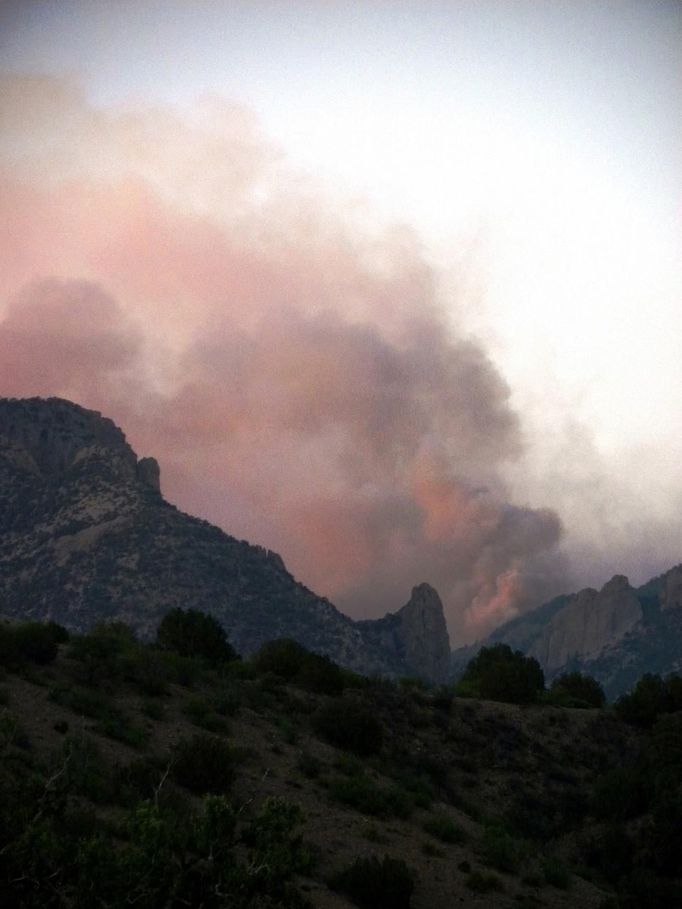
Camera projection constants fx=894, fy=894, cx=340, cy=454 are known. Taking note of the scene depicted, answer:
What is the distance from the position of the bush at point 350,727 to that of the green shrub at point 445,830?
6.57m

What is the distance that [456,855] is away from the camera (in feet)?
82.6

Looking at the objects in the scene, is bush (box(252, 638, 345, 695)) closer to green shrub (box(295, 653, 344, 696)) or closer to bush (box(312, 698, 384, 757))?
green shrub (box(295, 653, 344, 696))

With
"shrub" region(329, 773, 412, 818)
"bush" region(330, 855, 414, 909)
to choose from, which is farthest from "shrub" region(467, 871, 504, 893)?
"shrub" region(329, 773, 412, 818)

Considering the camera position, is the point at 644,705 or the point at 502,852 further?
the point at 644,705

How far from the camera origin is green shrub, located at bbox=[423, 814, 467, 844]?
26703mm

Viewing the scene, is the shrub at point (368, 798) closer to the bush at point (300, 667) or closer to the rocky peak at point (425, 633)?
the bush at point (300, 667)

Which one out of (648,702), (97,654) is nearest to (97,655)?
(97,654)

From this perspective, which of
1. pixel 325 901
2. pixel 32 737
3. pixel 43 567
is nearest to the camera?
pixel 325 901

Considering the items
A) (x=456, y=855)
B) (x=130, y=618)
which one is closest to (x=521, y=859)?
(x=456, y=855)

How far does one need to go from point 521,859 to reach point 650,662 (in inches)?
6661

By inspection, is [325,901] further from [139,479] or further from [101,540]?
[139,479]

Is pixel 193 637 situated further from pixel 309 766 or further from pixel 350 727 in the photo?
pixel 309 766

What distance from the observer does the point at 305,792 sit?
27.4 metres

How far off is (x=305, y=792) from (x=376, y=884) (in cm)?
726
